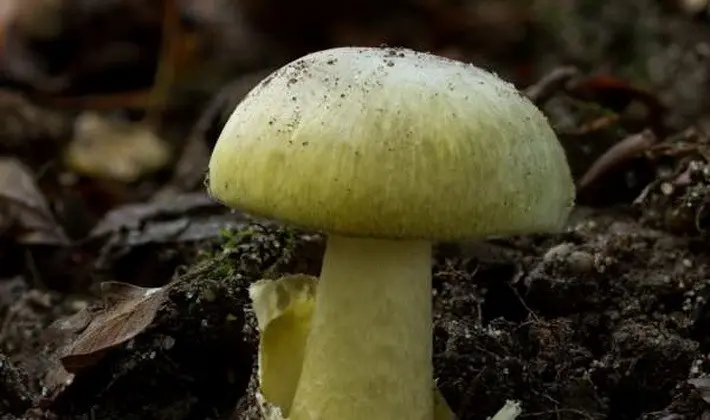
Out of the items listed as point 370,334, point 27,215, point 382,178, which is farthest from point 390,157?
point 27,215

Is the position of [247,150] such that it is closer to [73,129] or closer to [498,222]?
[498,222]

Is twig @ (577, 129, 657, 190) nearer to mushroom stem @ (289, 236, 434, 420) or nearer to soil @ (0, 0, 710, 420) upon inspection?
soil @ (0, 0, 710, 420)

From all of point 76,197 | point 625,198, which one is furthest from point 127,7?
point 625,198

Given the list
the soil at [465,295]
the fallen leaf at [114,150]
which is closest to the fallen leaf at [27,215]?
the soil at [465,295]

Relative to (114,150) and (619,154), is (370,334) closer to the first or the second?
(619,154)

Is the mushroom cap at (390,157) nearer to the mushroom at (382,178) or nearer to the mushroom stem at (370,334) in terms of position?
the mushroom at (382,178)

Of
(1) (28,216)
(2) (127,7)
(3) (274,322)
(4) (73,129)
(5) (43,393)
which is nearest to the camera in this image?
(3) (274,322)

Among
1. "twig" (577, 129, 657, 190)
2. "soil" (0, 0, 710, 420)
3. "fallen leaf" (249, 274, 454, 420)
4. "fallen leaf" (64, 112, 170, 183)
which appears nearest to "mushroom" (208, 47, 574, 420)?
"fallen leaf" (249, 274, 454, 420)
